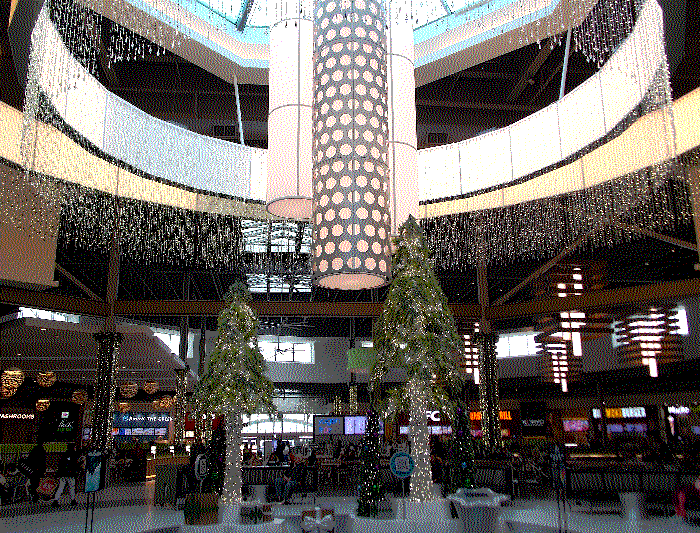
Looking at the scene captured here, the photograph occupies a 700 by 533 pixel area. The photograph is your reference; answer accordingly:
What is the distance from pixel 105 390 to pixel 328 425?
273 inches

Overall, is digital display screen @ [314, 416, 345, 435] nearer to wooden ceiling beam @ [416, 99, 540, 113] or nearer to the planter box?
wooden ceiling beam @ [416, 99, 540, 113]

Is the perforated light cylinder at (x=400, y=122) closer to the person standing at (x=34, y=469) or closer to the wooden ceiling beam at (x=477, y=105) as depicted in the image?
the wooden ceiling beam at (x=477, y=105)

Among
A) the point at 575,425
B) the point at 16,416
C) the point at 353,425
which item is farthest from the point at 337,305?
the point at 575,425

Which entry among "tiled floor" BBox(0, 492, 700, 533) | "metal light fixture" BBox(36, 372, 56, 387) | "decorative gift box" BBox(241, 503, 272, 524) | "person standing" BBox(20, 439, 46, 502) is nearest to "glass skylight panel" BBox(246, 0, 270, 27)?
"decorative gift box" BBox(241, 503, 272, 524)

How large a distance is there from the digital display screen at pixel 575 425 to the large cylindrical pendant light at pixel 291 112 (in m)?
30.5

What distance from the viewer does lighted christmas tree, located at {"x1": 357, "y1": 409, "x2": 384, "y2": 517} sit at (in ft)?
35.7

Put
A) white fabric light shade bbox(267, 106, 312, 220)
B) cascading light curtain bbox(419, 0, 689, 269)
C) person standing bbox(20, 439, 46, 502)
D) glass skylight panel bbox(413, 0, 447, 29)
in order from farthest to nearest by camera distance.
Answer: person standing bbox(20, 439, 46, 502) < glass skylight panel bbox(413, 0, 447, 29) < cascading light curtain bbox(419, 0, 689, 269) < white fabric light shade bbox(267, 106, 312, 220)

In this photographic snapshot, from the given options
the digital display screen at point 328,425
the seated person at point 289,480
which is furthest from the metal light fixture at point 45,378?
the seated person at point 289,480

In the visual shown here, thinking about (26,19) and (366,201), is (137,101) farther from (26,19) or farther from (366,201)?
(366,201)

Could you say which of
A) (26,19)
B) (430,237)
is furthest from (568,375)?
(26,19)

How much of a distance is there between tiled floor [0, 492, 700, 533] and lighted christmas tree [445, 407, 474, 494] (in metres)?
0.94

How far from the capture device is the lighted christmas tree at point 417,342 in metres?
10.8

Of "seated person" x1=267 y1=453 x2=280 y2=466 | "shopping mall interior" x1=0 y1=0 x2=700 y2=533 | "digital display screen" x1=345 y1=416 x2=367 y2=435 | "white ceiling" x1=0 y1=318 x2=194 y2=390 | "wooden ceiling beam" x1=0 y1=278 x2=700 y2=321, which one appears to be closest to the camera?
"shopping mall interior" x1=0 y1=0 x2=700 y2=533

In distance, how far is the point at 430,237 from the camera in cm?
1786
